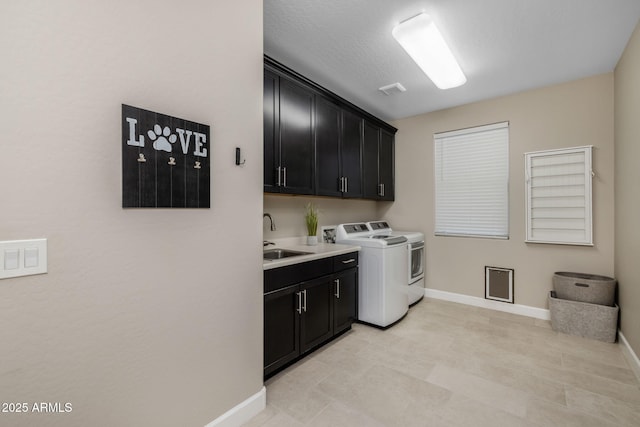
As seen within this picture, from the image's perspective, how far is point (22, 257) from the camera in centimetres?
96

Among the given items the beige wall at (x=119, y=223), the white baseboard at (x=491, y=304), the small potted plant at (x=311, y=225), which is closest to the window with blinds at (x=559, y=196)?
the white baseboard at (x=491, y=304)

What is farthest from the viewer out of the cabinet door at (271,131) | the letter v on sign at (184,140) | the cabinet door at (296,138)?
the cabinet door at (296,138)

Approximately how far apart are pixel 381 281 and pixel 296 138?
5.47ft

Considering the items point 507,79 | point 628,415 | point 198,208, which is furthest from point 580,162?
point 198,208

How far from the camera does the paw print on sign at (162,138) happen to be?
4.20ft

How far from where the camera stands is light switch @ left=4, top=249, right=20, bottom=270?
0.93 meters

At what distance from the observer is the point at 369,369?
7.39 feet

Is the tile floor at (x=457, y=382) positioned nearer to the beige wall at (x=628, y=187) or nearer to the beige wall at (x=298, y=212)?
the beige wall at (x=628, y=187)

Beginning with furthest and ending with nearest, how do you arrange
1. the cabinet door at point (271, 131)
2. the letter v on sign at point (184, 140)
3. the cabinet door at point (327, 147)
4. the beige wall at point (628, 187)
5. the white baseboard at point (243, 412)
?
the cabinet door at point (327, 147) < the cabinet door at point (271, 131) < the beige wall at point (628, 187) < the white baseboard at point (243, 412) < the letter v on sign at point (184, 140)

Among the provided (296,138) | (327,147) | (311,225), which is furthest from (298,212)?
(296,138)

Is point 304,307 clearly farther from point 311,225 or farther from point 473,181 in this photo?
point 473,181

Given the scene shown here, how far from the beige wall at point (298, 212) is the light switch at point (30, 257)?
163 cm

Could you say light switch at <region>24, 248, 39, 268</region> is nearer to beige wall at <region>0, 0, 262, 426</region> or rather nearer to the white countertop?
beige wall at <region>0, 0, 262, 426</region>

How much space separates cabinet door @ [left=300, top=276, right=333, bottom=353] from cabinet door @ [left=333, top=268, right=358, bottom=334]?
80 mm
